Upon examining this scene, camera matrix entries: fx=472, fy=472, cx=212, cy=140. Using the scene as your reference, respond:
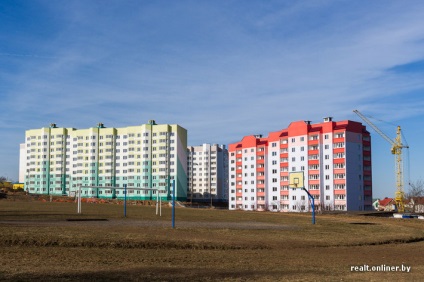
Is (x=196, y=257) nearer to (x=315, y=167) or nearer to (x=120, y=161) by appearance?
(x=315, y=167)

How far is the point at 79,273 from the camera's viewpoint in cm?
1708

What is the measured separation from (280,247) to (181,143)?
154m

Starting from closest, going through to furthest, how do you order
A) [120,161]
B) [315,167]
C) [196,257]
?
[196,257]
[315,167]
[120,161]

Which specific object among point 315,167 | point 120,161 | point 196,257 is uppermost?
point 120,161

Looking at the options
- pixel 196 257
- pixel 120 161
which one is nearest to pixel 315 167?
pixel 120 161

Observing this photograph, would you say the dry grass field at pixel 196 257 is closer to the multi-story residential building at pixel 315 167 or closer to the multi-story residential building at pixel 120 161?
the multi-story residential building at pixel 315 167

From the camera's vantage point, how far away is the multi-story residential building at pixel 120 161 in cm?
17825

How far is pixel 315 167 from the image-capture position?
140625mm

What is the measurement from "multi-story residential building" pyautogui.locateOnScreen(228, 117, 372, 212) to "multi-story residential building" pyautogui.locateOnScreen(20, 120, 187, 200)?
30438 mm

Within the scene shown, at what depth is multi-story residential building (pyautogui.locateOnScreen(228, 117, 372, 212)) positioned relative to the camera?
133875mm

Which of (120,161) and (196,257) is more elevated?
(120,161)

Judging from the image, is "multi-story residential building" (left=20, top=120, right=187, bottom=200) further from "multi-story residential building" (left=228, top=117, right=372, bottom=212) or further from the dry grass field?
the dry grass field

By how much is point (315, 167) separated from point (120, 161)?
266 feet

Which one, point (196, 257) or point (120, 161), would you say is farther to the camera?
point (120, 161)
